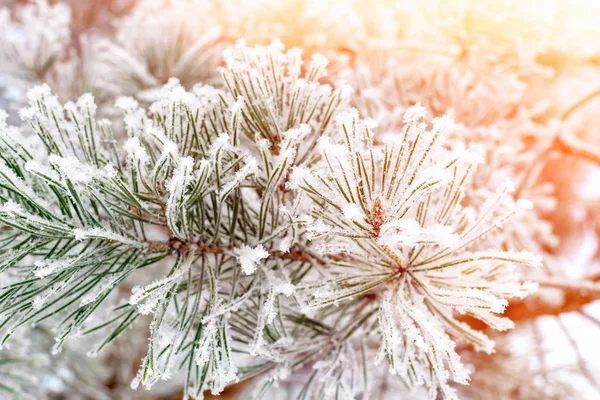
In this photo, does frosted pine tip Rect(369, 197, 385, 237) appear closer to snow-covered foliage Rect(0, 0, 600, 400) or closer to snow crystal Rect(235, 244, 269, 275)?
snow-covered foliage Rect(0, 0, 600, 400)

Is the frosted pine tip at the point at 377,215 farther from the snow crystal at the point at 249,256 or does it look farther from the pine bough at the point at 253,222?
the snow crystal at the point at 249,256

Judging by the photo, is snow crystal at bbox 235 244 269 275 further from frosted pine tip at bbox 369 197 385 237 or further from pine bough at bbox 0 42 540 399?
frosted pine tip at bbox 369 197 385 237

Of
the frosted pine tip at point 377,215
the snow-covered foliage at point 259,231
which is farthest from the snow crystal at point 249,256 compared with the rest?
the frosted pine tip at point 377,215

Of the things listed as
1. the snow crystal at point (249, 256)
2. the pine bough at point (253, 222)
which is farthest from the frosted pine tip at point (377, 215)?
the snow crystal at point (249, 256)

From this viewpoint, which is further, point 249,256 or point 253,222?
point 253,222

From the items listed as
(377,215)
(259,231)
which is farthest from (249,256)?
(377,215)

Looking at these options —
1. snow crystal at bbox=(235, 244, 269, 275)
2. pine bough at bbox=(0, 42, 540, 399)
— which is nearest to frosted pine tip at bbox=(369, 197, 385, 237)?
pine bough at bbox=(0, 42, 540, 399)

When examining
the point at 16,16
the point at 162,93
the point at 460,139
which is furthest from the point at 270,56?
the point at 16,16

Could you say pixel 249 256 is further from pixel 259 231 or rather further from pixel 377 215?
pixel 377 215
